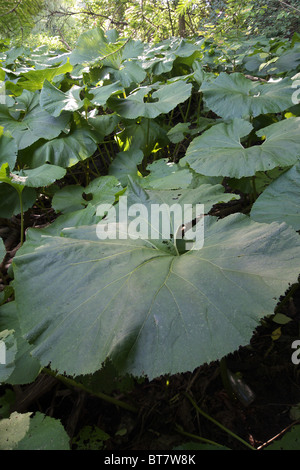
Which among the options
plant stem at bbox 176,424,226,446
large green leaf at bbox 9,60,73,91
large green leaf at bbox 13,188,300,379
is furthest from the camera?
large green leaf at bbox 9,60,73,91

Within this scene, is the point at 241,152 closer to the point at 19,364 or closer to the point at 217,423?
the point at 217,423

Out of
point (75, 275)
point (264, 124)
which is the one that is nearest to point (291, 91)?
point (264, 124)

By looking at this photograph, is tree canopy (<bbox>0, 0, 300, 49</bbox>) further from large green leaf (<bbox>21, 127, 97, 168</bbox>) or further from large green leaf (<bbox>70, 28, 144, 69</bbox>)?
large green leaf (<bbox>21, 127, 97, 168</bbox>)

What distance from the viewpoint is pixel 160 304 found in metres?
0.69

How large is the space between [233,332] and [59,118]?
1.64 metres

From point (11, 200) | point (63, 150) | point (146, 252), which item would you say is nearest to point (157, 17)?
point (63, 150)

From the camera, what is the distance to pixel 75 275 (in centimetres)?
80

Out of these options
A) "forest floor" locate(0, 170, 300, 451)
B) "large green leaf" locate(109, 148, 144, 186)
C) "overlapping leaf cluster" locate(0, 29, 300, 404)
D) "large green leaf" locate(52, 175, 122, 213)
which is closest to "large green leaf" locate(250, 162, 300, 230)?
"overlapping leaf cluster" locate(0, 29, 300, 404)

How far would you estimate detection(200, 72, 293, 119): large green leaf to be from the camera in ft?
5.44

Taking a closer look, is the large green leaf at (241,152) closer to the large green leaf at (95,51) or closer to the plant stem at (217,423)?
the plant stem at (217,423)

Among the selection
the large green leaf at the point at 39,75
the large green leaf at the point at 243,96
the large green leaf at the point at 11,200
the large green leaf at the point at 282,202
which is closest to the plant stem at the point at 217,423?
the large green leaf at the point at 282,202

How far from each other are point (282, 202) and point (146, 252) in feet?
1.64

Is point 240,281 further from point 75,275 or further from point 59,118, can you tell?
point 59,118

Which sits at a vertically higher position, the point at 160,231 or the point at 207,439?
the point at 160,231
